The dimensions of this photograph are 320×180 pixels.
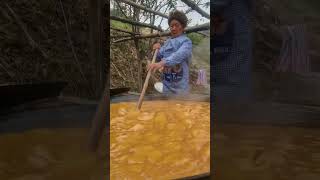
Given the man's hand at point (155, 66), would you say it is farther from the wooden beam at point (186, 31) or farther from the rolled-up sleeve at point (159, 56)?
the wooden beam at point (186, 31)

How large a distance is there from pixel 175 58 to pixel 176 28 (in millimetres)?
280

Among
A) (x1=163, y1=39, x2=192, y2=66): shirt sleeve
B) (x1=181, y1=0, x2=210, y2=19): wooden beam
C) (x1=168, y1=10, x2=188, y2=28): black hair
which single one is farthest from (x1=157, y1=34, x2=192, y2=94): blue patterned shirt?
(x1=181, y1=0, x2=210, y2=19): wooden beam

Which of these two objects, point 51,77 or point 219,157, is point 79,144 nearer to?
point 51,77

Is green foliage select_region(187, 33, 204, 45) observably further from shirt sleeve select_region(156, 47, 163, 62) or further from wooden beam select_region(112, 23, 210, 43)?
shirt sleeve select_region(156, 47, 163, 62)

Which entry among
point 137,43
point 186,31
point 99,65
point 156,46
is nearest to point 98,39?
point 99,65

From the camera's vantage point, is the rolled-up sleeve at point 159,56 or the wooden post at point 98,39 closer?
the wooden post at point 98,39

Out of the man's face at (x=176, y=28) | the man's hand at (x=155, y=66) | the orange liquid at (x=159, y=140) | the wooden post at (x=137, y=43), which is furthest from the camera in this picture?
the man's face at (x=176, y=28)

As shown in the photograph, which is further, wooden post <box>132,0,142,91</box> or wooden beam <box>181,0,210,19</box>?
wooden beam <box>181,0,210,19</box>

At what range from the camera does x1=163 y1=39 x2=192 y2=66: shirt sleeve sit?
329cm

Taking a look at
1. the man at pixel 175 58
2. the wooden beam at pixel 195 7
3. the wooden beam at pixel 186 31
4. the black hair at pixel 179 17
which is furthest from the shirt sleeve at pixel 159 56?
the wooden beam at pixel 195 7

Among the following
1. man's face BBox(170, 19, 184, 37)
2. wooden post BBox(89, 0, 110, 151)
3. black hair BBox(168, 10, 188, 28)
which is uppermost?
black hair BBox(168, 10, 188, 28)

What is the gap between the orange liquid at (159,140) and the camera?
2.97 meters

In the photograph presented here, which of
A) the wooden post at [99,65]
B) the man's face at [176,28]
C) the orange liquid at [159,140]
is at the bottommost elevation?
the orange liquid at [159,140]

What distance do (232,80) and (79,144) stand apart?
1.56 meters
